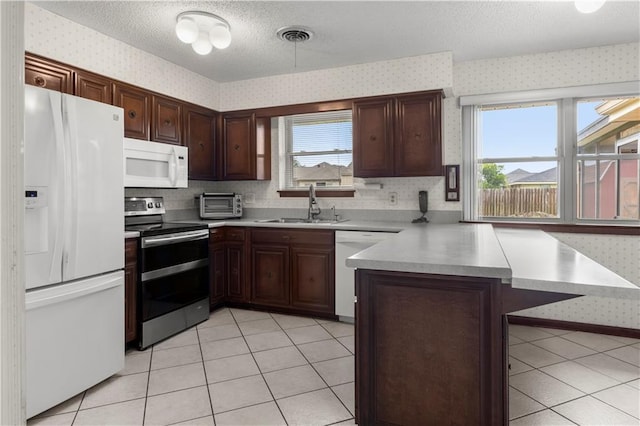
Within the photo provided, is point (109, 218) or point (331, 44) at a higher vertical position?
point (331, 44)

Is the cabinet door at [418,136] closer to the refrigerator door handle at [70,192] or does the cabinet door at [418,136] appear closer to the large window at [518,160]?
the large window at [518,160]

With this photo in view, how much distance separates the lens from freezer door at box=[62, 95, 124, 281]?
2.15 metres

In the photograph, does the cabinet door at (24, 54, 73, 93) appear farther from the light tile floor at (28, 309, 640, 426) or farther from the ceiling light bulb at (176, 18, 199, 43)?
the light tile floor at (28, 309, 640, 426)

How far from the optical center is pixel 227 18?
2.82 meters

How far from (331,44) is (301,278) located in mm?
2174

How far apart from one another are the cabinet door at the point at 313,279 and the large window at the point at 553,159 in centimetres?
153

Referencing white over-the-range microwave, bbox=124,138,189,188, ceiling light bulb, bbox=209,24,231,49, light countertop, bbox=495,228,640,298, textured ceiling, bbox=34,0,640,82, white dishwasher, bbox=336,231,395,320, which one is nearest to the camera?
light countertop, bbox=495,228,640,298

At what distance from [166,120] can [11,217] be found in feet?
11.2

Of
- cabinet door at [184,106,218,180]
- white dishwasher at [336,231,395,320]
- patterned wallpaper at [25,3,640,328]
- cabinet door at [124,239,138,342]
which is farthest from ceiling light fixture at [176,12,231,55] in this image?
white dishwasher at [336,231,395,320]

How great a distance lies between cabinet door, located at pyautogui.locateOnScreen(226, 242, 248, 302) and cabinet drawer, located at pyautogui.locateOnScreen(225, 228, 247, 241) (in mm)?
52

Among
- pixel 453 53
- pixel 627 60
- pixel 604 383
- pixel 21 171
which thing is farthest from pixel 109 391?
pixel 627 60

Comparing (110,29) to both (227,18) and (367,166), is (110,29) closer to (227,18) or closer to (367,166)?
(227,18)

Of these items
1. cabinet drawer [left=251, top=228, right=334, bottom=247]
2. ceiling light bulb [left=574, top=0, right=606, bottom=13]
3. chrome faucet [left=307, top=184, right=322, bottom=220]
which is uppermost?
ceiling light bulb [left=574, top=0, right=606, bottom=13]

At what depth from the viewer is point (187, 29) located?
2.63m
